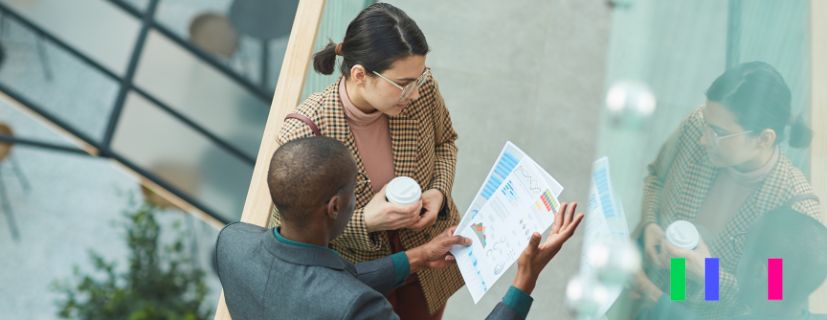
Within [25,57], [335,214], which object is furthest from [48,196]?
[335,214]

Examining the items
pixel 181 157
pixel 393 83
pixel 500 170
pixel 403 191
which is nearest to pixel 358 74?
pixel 393 83

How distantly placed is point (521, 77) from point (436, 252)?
71.5 inches

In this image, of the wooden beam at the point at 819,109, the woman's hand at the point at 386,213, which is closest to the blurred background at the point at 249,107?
the wooden beam at the point at 819,109

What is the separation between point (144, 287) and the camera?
6.95 meters

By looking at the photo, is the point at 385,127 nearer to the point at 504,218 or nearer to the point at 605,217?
the point at 504,218

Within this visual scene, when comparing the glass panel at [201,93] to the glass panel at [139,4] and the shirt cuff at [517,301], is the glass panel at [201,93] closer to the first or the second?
the glass panel at [139,4]

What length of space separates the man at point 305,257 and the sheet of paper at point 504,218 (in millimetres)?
239

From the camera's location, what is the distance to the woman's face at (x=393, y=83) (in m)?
2.31

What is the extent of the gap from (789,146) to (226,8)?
5.65 m

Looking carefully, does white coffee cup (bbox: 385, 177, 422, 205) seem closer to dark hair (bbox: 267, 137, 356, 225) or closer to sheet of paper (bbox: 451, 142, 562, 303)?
sheet of paper (bbox: 451, 142, 562, 303)

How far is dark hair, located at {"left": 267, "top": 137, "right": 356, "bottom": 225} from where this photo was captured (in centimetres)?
185

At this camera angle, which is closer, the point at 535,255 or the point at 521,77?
the point at 535,255

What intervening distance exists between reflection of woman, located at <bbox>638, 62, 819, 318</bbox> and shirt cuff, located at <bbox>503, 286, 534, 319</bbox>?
39cm

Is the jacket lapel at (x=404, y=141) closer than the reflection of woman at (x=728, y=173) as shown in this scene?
No
